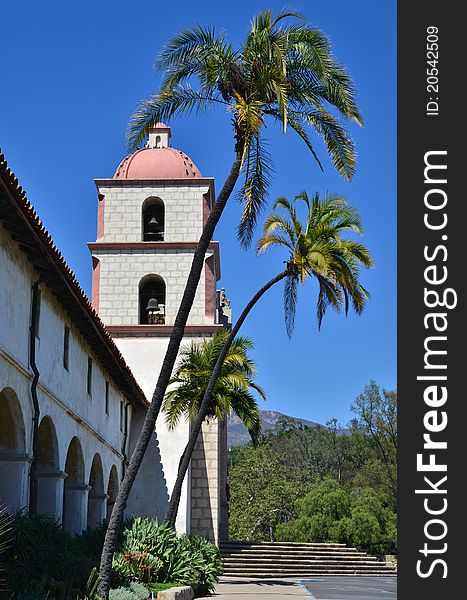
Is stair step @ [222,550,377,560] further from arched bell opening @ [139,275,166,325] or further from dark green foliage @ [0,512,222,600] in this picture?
dark green foliage @ [0,512,222,600]

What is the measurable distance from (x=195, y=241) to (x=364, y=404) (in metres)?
29.1

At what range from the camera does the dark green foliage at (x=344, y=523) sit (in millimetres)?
47031

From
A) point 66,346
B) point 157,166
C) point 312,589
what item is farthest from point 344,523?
point 66,346

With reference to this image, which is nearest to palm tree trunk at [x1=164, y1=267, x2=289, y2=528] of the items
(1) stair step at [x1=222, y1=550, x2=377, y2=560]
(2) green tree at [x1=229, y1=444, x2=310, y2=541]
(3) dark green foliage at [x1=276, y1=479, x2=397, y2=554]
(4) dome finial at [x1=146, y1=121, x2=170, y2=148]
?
(1) stair step at [x1=222, y1=550, x2=377, y2=560]

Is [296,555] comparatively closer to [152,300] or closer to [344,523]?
[152,300]

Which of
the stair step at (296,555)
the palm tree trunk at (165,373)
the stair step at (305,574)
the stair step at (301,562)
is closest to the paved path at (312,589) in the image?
the stair step at (305,574)

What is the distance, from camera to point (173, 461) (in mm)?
34031

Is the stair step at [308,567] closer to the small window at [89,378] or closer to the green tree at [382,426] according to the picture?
the small window at [89,378]

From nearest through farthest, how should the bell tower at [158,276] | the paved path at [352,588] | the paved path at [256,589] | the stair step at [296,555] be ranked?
the paved path at [256,589] → the paved path at [352,588] → the bell tower at [158,276] → the stair step at [296,555]

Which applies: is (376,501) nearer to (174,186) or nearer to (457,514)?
(174,186)

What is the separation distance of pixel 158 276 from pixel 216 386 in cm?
676

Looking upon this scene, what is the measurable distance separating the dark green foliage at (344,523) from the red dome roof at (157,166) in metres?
18.8

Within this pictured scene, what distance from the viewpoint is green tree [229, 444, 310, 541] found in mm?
61469

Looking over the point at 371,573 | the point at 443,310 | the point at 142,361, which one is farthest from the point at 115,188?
the point at 443,310
